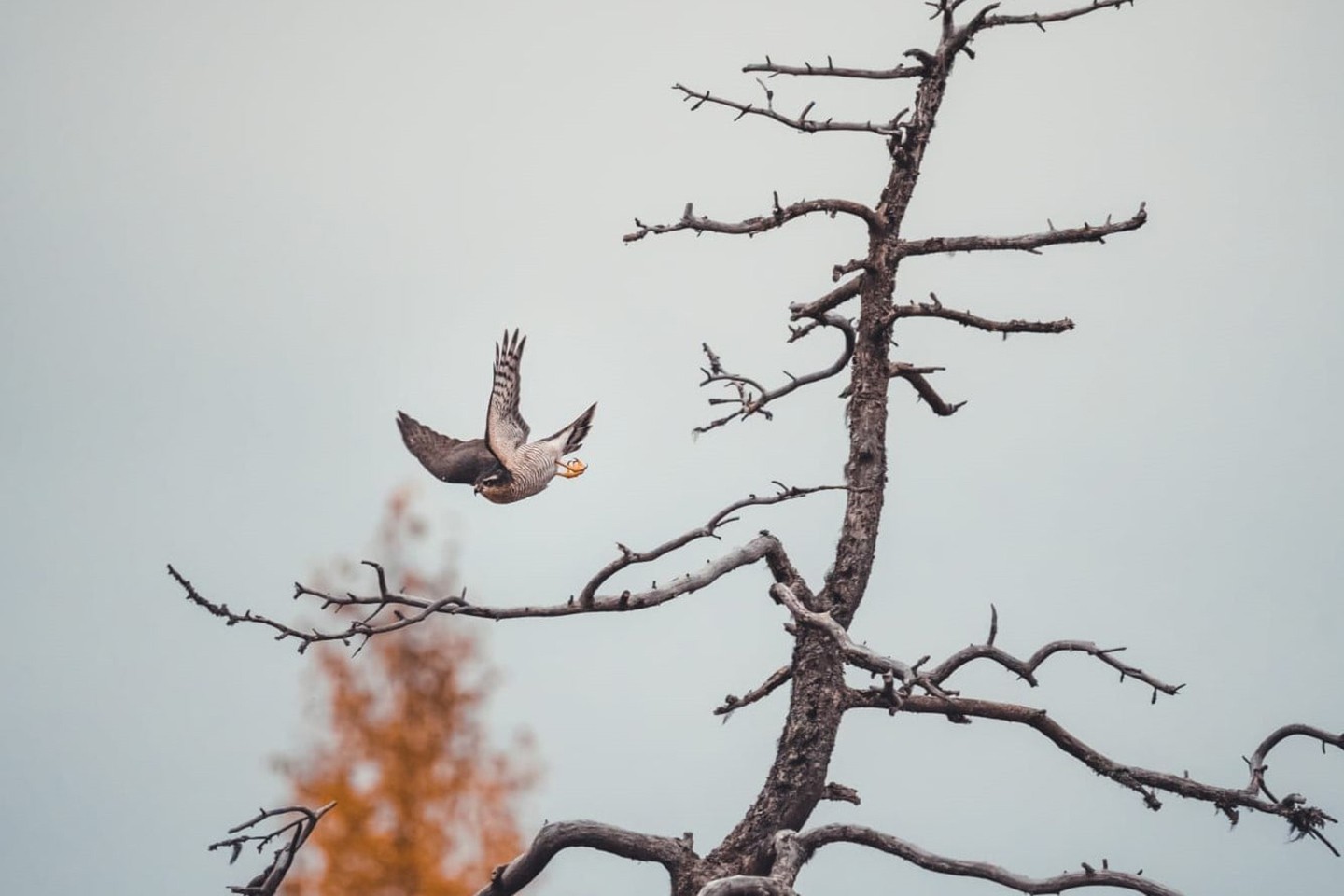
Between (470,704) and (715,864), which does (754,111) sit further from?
(470,704)

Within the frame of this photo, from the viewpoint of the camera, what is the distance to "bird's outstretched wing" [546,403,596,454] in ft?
36.3

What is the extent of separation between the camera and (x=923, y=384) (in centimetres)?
990

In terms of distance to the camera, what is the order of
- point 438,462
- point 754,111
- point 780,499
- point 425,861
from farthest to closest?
point 425,861
point 438,462
point 754,111
point 780,499

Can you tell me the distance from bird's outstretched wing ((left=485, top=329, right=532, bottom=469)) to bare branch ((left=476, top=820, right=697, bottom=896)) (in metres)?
2.59

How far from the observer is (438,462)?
1112 cm

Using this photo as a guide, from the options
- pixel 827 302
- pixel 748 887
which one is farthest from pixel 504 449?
pixel 748 887

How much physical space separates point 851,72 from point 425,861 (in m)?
10.8

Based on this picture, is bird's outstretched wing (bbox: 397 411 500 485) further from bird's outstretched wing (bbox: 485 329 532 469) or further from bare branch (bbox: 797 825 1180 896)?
bare branch (bbox: 797 825 1180 896)

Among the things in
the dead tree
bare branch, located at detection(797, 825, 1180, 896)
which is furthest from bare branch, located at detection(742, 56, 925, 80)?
bare branch, located at detection(797, 825, 1180, 896)

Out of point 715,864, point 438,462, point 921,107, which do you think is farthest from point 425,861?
point 921,107

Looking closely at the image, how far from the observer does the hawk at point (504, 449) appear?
1062 cm

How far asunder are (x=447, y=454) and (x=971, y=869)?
4.10 m

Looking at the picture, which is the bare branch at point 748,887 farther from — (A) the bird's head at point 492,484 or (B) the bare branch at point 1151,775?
(A) the bird's head at point 492,484

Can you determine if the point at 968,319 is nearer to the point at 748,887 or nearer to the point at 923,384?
the point at 923,384
